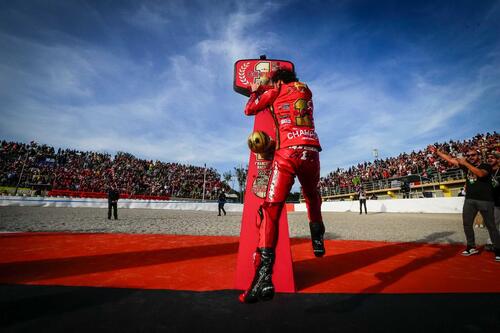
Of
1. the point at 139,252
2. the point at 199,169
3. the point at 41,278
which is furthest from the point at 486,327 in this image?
the point at 199,169

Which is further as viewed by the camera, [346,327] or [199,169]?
[199,169]

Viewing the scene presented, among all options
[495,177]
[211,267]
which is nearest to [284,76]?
[211,267]

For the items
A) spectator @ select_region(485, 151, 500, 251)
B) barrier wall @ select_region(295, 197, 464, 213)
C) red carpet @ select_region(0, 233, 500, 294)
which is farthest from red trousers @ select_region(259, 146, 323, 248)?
barrier wall @ select_region(295, 197, 464, 213)

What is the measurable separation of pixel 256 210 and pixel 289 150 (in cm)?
110

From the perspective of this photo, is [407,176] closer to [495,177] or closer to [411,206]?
[411,206]

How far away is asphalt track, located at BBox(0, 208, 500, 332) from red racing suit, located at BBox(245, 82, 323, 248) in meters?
0.76

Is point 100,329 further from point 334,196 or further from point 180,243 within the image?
point 334,196

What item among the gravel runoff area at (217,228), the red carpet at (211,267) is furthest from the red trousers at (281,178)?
the gravel runoff area at (217,228)

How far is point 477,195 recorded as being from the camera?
180 inches

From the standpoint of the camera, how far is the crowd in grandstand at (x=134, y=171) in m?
25.6

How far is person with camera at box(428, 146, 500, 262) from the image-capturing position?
14.1 feet

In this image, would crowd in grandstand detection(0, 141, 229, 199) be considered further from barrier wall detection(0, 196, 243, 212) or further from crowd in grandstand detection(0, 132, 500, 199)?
barrier wall detection(0, 196, 243, 212)

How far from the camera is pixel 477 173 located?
428cm

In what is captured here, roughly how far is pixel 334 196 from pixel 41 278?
117 ft
